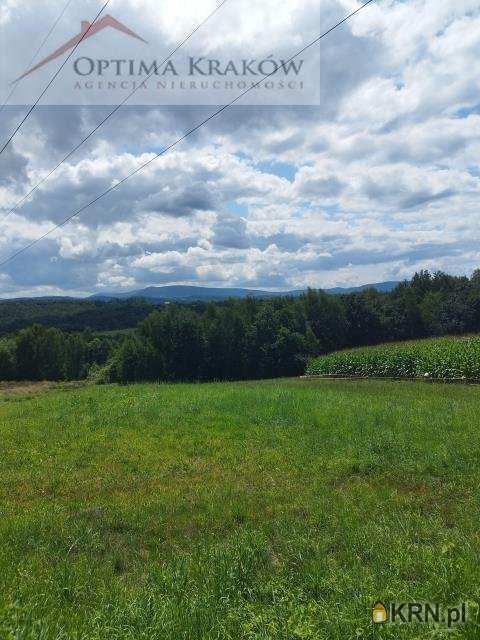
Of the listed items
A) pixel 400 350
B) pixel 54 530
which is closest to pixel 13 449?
pixel 54 530

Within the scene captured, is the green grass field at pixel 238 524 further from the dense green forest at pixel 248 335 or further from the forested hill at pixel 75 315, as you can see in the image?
the forested hill at pixel 75 315

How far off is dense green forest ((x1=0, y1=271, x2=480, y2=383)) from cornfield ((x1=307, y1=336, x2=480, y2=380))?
20.3m

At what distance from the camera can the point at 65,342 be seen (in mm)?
77812

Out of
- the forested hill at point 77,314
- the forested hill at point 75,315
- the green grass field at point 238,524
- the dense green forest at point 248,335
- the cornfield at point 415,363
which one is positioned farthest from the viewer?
the forested hill at point 75,315

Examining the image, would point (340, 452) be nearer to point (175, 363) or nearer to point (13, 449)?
point (13, 449)

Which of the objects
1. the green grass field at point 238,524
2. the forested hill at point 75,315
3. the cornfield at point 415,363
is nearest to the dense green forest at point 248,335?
the cornfield at point 415,363

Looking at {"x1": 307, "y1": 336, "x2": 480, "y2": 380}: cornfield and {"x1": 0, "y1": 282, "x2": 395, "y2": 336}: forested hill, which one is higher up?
{"x1": 0, "y1": 282, "x2": 395, "y2": 336}: forested hill

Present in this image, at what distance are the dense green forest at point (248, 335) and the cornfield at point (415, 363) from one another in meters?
20.3

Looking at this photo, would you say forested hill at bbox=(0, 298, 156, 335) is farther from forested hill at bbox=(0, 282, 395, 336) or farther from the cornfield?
the cornfield

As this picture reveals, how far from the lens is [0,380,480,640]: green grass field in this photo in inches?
153

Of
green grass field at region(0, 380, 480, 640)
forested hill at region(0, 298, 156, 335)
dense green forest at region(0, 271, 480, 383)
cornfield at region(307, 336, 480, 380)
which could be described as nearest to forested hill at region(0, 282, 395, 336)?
forested hill at region(0, 298, 156, 335)

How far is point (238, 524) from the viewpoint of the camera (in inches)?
265

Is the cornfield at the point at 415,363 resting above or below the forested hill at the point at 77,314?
below

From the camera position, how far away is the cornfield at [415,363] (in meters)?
27.3
